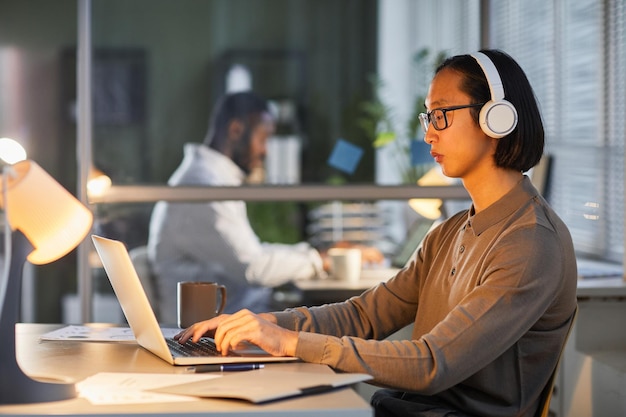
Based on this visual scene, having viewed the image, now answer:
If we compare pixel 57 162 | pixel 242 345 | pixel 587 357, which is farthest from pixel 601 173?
pixel 57 162

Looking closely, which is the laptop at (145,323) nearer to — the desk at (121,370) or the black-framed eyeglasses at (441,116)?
the desk at (121,370)

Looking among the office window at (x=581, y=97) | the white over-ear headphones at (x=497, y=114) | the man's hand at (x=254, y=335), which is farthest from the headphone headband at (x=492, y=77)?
the office window at (x=581, y=97)

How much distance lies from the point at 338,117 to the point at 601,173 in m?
1.04

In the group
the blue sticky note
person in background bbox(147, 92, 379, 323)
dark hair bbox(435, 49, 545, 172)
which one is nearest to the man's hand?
dark hair bbox(435, 49, 545, 172)

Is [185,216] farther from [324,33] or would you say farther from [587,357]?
[587,357]

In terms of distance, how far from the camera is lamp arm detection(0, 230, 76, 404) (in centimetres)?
133

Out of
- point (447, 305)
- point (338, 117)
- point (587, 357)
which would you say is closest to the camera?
point (447, 305)

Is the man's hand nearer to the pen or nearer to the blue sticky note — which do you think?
the pen

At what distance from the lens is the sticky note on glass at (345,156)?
12.1ft

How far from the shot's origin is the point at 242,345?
70.5 inches

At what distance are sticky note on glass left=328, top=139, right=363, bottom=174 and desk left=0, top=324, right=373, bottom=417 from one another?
5.76ft

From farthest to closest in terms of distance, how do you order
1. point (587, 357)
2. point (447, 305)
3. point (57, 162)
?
1. point (57, 162)
2. point (587, 357)
3. point (447, 305)

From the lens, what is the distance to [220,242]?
361 cm

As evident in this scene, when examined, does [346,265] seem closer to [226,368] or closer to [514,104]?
[514,104]
